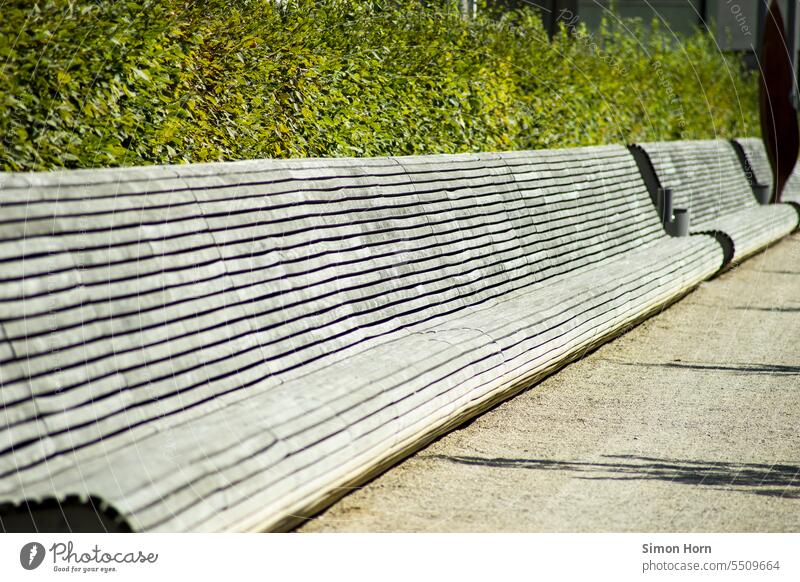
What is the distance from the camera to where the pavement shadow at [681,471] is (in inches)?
157

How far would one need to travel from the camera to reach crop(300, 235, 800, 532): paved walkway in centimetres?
362

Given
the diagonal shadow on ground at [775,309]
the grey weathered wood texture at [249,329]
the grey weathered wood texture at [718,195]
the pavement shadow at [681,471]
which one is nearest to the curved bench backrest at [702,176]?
the grey weathered wood texture at [718,195]

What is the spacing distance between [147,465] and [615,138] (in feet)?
32.3

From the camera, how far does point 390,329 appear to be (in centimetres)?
481

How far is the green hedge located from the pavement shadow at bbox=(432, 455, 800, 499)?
2029 millimetres

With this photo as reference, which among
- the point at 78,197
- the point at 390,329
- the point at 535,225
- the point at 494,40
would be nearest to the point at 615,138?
the point at 494,40

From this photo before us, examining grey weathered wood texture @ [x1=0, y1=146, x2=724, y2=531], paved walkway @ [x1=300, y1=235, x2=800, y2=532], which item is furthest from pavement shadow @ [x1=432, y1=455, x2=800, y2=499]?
grey weathered wood texture @ [x1=0, y1=146, x2=724, y2=531]

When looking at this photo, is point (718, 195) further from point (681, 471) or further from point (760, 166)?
point (681, 471)

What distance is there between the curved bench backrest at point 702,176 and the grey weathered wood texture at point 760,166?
0.63 meters

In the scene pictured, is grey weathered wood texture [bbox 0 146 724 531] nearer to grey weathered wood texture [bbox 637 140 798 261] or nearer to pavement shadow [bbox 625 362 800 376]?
pavement shadow [bbox 625 362 800 376]

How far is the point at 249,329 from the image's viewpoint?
150 inches

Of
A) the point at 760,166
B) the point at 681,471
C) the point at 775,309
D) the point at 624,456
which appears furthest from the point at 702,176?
the point at 681,471

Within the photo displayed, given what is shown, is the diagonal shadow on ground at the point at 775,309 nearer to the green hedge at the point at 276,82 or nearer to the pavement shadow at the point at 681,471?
A: the green hedge at the point at 276,82

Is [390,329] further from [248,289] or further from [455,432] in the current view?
[248,289]
